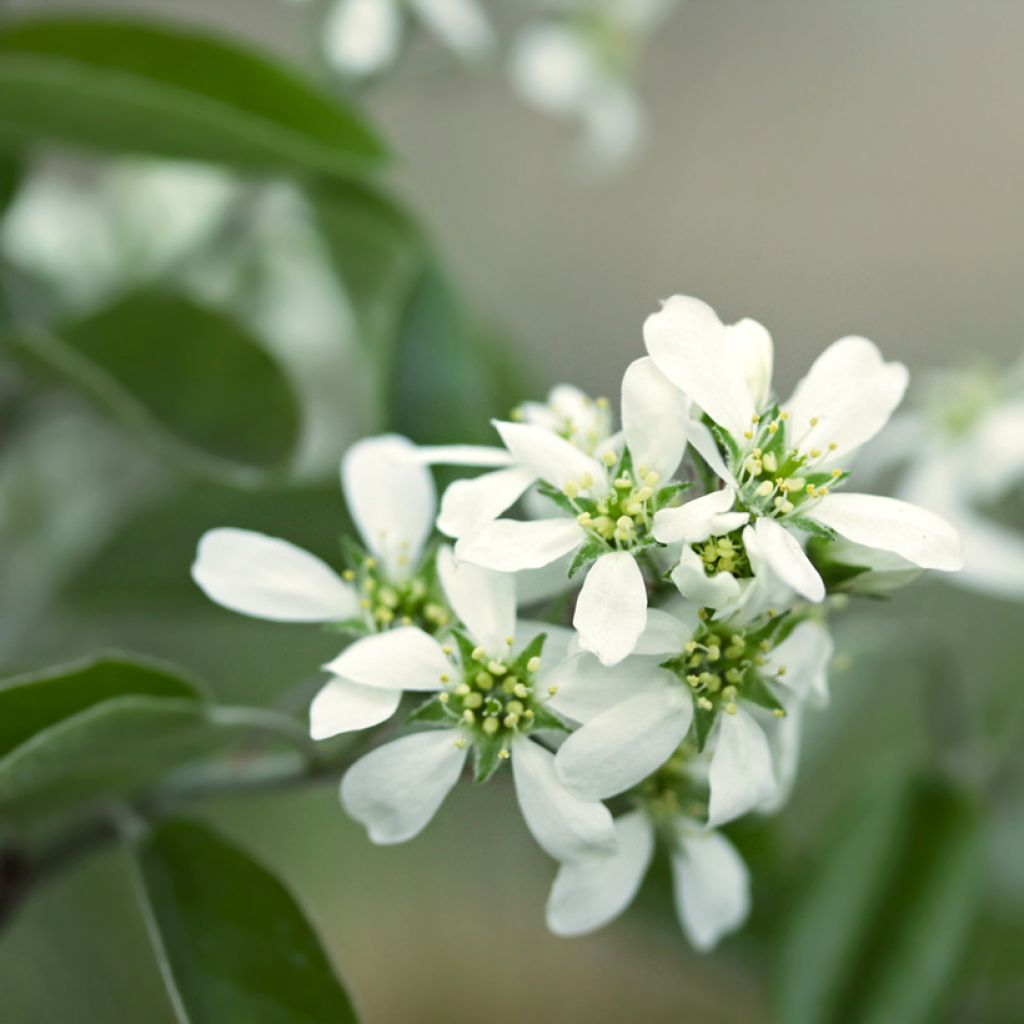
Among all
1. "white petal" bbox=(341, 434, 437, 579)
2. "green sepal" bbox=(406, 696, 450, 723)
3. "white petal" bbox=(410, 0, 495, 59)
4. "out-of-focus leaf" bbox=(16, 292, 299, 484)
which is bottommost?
"green sepal" bbox=(406, 696, 450, 723)

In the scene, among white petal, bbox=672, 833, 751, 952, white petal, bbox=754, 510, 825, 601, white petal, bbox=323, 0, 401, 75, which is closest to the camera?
white petal, bbox=754, 510, 825, 601

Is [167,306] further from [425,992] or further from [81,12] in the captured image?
[425,992]

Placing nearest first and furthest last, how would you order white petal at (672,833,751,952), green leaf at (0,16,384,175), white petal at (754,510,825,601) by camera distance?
white petal at (754,510,825,601)
white petal at (672,833,751,952)
green leaf at (0,16,384,175)

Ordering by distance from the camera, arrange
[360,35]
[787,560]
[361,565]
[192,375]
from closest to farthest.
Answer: [787,560] → [361,565] → [192,375] → [360,35]

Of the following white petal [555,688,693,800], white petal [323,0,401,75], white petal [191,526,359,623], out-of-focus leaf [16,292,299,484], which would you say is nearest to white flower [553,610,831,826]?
white petal [555,688,693,800]

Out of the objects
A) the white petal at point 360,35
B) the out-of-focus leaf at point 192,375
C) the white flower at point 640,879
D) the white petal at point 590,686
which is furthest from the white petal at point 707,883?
the white petal at point 360,35

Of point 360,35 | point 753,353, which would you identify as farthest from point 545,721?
point 360,35

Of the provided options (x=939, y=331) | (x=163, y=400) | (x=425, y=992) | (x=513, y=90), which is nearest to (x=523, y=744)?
(x=163, y=400)

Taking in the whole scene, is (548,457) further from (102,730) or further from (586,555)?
(102,730)

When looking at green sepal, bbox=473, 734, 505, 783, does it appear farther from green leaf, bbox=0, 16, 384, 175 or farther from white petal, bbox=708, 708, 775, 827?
green leaf, bbox=0, 16, 384, 175
